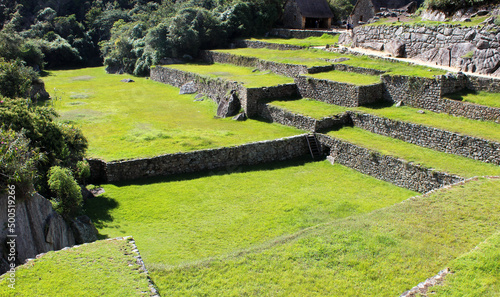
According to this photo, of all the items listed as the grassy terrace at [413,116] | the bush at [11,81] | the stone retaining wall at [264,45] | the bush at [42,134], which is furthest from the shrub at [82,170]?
the stone retaining wall at [264,45]

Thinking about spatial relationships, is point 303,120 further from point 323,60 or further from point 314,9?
point 314,9

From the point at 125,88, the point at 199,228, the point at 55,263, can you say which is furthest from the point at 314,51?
the point at 55,263

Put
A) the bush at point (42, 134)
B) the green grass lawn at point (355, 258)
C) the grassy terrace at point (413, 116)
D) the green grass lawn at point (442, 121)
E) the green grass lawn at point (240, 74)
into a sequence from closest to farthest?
1. the green grass lawn at point (355, 258)
2. the bush at point (42, 134)
3. the green grass lawn at point (442, 121)
4. the grassy terrace at point (413, 116)
5. the green grass lawn at point (240, 74)

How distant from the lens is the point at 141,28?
41.2 meters

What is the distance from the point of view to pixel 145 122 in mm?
21922

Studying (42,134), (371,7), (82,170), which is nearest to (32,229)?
(42,134)

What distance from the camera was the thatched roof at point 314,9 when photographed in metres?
37.1

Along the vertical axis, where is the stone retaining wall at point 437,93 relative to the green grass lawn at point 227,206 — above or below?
above

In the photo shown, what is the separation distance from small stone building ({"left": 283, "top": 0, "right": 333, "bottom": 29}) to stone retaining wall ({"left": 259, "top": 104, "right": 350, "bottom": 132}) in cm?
1856

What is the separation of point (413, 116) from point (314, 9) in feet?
73.8

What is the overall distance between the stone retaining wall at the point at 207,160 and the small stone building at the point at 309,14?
21812 millimetres

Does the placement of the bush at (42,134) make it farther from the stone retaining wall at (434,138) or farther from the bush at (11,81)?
the stone retaining wall at (434,138)

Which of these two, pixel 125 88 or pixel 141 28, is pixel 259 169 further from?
pixel 141 28

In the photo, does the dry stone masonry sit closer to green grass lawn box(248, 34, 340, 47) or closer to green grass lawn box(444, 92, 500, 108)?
green grass lawn box(444, 92, 500, 108)
